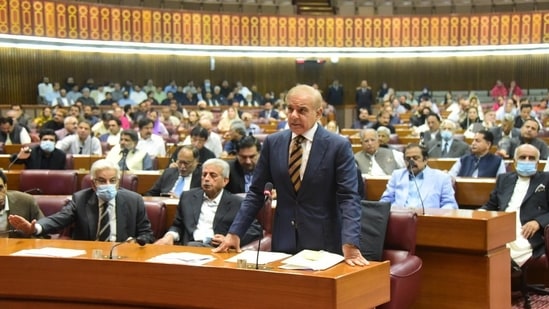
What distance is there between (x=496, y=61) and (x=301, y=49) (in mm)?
5606

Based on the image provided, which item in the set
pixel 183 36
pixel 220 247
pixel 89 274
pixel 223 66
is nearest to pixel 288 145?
pixel 220 247

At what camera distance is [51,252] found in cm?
341

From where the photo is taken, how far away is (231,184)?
593cm

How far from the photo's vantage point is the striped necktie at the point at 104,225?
444 cm

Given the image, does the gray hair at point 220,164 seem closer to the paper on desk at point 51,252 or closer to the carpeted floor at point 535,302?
the paper on desk at point 51,252

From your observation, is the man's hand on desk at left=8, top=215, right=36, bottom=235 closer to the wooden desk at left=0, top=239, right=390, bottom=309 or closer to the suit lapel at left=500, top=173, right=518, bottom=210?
the wooden desk at left=0, top=239, right=390, bottom=309

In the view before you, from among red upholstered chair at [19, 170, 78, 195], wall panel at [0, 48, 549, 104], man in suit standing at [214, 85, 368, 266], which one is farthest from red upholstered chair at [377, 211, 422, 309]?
wall panel at [0, 48, 549, 104]

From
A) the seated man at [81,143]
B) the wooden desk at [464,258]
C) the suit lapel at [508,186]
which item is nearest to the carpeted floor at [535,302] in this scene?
the wooden desk at [464,258]

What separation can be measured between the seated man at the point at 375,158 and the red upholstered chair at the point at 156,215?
296 cm

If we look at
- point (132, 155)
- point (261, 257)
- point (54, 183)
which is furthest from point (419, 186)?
point (132, 155)

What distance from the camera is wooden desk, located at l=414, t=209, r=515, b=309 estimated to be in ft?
14.0

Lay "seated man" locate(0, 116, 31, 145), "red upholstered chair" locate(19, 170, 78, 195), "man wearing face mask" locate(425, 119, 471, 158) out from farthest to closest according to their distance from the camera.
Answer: "seated man" locate(0, 116, 31, 145)
"man wearing face mask" locate(425, 119, 471, 158)
"red upholstered chair" locate(19, 170, 78, 195)

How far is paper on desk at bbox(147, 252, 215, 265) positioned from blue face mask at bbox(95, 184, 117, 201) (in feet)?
3.87

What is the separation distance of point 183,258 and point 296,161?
647 mm
